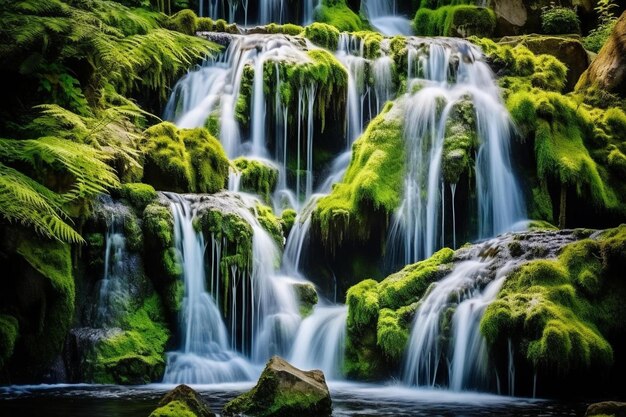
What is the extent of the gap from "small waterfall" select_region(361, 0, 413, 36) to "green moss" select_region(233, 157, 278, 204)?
10110mm

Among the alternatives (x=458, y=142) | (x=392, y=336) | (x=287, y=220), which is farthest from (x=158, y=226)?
(x=458, y=142)

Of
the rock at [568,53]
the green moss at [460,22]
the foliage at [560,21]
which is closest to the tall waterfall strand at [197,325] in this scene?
the rock at [568,53]

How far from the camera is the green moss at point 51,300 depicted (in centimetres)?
828

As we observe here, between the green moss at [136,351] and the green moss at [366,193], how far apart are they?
353 centimetres

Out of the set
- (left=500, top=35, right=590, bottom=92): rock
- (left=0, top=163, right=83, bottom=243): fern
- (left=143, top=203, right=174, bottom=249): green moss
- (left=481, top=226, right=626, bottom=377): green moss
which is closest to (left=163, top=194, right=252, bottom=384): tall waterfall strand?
(left=143, top=203, right=174, bottom=249): green moss

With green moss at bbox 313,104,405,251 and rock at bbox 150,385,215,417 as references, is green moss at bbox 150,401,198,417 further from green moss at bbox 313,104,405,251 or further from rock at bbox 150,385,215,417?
green moss at bbox 313,104,405,251

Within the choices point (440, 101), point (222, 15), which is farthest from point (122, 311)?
point (222, 15)

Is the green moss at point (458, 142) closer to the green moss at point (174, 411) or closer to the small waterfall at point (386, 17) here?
the green moss at point (174, 411)

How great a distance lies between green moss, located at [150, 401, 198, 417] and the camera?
513 cm

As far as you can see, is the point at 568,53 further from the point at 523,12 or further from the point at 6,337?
the point at 6,337

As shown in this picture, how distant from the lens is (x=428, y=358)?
28.2 feet

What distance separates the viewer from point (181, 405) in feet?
17.4

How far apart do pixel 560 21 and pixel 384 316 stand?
Answer: 15.1m

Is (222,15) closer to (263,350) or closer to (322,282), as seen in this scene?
(322,282)
